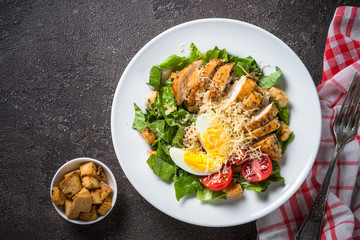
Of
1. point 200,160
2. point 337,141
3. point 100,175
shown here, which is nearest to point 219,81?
point 200,160

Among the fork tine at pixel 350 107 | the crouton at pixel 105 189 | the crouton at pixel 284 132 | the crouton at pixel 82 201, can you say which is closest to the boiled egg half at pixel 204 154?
the crouton at pixel 284 132

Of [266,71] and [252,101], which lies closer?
[252,101]

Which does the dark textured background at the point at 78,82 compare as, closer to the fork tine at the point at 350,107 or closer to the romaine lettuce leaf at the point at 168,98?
the fork tine at the point at 350,107

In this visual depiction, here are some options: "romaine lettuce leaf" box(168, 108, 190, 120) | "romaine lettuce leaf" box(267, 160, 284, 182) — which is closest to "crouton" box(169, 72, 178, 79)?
"romaine lettuce leaf" box(168, 108, 190, 120)

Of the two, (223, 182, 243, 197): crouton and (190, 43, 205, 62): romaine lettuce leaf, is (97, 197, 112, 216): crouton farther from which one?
(190, 43, 205, 62): romaine lettuce leaf

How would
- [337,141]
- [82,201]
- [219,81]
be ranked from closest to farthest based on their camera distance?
1. [219,81]
2. [82,201]
3. [337,141]

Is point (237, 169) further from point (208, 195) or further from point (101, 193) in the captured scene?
point (101, 193)

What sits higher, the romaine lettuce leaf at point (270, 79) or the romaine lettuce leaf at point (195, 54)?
the romaine lettuce leaf at point (195, 54)
